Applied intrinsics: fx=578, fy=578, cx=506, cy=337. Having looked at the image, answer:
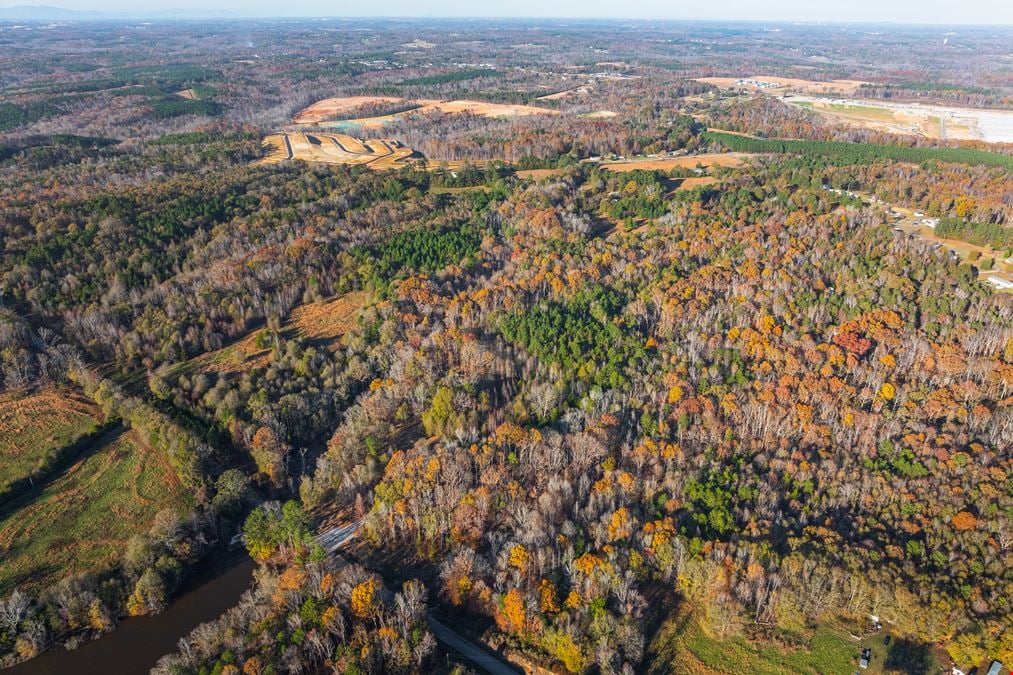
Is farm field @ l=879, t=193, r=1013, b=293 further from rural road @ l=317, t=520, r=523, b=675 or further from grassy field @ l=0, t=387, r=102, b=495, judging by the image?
grassy field @ l=0, t=387, r=102, b=495

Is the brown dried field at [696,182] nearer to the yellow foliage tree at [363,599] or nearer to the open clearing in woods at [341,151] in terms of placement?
the open clearing in woods at [341,151]

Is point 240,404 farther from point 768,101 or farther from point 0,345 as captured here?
point 768,101

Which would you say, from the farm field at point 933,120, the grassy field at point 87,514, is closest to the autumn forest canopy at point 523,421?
the grassy field at point 87,514

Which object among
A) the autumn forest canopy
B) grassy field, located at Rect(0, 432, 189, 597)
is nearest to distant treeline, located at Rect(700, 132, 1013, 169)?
the autumn forest canopy

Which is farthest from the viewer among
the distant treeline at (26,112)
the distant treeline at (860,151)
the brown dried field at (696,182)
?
the distant treeline at (26,112)

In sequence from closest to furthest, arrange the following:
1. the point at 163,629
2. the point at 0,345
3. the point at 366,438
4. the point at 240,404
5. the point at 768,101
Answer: the point at 163,629 < the point at 366,438 < the point at 240,404 < the point at 0,345 < the point at 768,101

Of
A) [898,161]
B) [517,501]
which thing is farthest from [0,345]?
[898,161]
